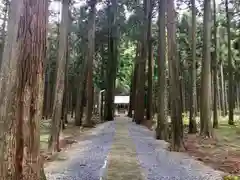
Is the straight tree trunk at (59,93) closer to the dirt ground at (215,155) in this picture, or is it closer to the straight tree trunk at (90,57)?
the dirt ground at (215,155)

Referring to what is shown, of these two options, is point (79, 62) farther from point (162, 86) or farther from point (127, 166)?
A: point (127, 166)

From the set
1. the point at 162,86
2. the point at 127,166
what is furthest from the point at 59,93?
the point at 162,86

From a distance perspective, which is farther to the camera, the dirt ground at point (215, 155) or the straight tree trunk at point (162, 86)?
the straight tree trunk at point (162, 86)

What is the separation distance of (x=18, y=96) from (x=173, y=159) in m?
6.88

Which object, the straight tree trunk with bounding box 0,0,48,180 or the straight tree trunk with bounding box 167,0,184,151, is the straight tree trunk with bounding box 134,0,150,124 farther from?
the straight tree trunk with bounding box 0,0,48,180

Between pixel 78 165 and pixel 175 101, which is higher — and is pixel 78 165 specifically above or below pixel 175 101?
below

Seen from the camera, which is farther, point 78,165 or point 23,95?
point 78,165

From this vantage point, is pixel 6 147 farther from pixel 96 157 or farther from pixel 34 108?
pixel 96 157

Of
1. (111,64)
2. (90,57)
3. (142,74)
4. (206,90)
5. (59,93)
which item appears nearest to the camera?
(59,93)

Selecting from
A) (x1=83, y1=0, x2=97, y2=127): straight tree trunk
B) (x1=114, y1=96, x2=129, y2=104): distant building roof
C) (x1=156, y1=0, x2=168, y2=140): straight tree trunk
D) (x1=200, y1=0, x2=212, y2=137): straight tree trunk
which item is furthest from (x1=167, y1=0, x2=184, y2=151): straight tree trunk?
(x1=114, y1=96, x2=129, y2=104): distant building roof

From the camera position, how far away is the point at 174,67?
494 inches

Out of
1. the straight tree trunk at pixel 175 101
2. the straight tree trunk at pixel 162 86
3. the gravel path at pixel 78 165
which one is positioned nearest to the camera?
the gravel path at pixel 78 165

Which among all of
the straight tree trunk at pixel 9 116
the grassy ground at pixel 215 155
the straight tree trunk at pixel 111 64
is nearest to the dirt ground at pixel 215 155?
the grassy ground at pixel 215 155

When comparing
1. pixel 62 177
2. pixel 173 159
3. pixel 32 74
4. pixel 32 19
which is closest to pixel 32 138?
pixel 32 74
